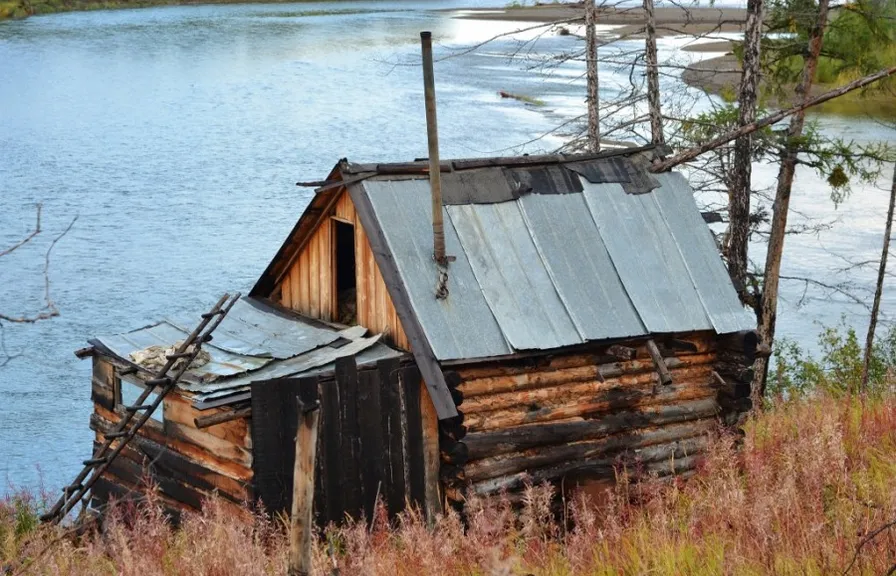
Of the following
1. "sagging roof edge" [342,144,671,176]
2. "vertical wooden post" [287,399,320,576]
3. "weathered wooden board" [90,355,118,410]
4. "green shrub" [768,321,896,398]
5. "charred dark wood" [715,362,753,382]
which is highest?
"sagging roof edge" [342,144,671,176]

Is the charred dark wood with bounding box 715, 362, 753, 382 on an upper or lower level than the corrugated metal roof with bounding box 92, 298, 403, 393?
lower

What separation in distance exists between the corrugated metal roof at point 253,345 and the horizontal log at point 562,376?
801 millimetres

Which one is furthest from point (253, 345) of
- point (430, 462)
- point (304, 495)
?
point (304, 495)

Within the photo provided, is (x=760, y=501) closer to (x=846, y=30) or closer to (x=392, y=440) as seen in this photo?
(x=392, y=440)

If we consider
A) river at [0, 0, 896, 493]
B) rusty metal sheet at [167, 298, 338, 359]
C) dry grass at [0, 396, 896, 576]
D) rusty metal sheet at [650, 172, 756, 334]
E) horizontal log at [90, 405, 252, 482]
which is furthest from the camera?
river at [0, 0, 896, 493]

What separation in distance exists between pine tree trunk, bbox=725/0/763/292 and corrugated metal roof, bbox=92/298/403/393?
22.4 ft

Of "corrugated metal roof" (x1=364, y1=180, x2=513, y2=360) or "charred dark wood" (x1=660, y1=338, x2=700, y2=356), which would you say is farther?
"charred dark wood" (x1=660, y1=338, x2=700, y2=356)

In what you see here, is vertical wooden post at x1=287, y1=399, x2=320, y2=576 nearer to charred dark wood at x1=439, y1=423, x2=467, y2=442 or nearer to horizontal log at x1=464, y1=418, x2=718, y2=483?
charred dark wood at x1=439, y1=423, x2=467, y2=442

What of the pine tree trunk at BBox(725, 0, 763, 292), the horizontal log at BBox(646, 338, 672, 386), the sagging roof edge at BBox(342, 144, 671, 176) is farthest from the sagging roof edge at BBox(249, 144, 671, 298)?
the pine tree trunk at BBox(725, 0, 763, 292)

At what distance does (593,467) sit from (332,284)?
10.8 ft

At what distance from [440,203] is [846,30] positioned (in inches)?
386

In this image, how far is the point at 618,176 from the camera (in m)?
12.9

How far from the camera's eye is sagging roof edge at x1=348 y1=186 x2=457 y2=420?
10359 mm

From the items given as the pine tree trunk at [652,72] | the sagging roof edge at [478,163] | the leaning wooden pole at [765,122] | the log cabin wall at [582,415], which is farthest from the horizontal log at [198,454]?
the pine tree trunk at [652,72]
